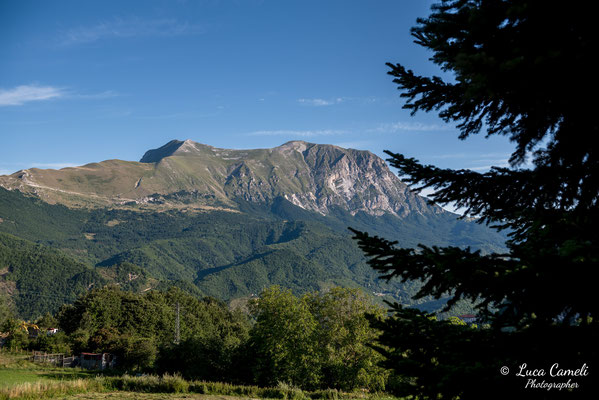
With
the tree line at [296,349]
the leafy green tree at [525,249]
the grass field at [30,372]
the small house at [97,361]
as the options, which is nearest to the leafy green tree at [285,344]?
the tree line at [296,349]

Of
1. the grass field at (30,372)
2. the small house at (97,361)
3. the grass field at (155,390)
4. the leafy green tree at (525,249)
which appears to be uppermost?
the leafy green tree at (525,249)

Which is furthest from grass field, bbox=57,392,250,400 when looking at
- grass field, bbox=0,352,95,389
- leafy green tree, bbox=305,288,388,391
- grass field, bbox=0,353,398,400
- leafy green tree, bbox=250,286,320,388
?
leafy green tree, bbox=305,288,388,391

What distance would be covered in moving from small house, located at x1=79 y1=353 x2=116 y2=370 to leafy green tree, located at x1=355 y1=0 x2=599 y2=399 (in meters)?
52.6

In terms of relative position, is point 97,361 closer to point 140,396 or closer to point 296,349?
point 140,396

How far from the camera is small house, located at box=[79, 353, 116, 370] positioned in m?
46.5

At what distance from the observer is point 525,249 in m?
3.67

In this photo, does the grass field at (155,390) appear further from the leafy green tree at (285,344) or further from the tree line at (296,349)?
the leafy green tree at (285,344)

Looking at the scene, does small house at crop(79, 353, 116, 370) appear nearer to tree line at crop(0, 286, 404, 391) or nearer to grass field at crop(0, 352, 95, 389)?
tree line at crop(0, 286, 404, 391)

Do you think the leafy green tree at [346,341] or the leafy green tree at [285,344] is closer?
the leafy green tree at [285,344]

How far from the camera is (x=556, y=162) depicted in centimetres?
453

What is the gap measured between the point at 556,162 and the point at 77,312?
93.5 m

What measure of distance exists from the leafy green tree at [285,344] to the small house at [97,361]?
25.6m

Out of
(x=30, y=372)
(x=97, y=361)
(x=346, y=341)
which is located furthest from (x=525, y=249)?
(x=97, y=361)

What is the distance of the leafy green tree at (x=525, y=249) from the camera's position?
315cm
